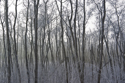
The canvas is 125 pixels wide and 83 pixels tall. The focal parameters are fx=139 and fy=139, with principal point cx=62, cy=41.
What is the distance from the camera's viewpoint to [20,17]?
46.4 ft

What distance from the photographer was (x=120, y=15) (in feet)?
43.1

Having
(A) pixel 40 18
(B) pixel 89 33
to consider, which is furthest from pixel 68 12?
(B) pixel 89 33

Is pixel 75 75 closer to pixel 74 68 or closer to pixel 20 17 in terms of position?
pixel 74 68

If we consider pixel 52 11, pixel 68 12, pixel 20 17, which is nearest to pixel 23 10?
pixel 20 17

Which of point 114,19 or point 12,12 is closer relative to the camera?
point 12,12

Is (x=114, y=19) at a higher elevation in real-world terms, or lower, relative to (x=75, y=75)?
higher

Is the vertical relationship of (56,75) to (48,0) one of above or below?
below

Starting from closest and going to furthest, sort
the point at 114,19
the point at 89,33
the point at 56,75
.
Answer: the point at 56,75 < the point at 114,19 < the point at 89,33

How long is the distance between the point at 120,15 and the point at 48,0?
272 inches

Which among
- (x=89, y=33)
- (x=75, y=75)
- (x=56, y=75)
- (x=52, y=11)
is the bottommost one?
(x=56, y=75)

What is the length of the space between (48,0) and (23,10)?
117 inches

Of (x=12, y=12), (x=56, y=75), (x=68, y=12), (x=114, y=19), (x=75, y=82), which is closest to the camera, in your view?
(x=75, y=82)

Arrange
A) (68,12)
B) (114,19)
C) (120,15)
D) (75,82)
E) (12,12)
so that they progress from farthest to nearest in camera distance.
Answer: (114,19)
(120,15)
(12,12)
(68,12)
(75,82)

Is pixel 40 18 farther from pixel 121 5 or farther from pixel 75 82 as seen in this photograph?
pixel 75 82
